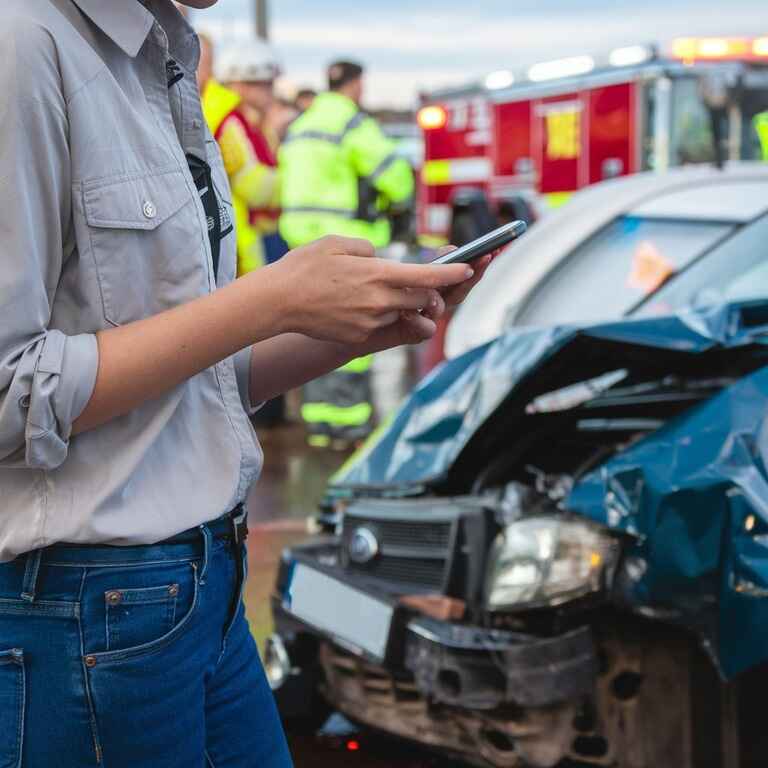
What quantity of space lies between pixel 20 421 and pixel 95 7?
1.49 feet

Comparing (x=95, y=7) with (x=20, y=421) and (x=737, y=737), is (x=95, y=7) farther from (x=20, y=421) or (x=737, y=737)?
(x=737, y=737)

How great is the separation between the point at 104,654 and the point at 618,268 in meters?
3.40

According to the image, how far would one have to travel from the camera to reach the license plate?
3094mm

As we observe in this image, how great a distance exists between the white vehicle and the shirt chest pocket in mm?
2617

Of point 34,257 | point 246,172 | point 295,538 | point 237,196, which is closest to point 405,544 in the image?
point 34,257

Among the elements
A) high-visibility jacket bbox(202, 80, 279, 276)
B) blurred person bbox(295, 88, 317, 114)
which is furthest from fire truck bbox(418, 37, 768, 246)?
high-visibility jacket bbox(202, 80, 279, 276)

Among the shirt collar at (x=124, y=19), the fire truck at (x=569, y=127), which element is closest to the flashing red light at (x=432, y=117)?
the fire truck at (x=569, y=127)

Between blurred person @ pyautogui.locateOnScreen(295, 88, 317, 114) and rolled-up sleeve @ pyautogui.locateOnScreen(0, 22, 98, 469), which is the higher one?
rolled-up sleeve @ pyautogui.locateOnScreen(0, 22, 98, 469)

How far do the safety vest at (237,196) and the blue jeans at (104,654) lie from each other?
5.16 metres

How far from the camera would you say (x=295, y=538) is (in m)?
5.95

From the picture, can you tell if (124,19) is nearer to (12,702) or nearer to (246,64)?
(12,702)

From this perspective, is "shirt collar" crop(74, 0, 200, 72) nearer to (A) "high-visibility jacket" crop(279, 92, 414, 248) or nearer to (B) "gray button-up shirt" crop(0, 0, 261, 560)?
(B) "gray button-up shirt" crop(0, 0, 261, 560)

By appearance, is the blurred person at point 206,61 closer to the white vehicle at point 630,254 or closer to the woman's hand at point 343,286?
the white vehicle at point 630,254

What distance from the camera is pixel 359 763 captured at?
11.6 feet
